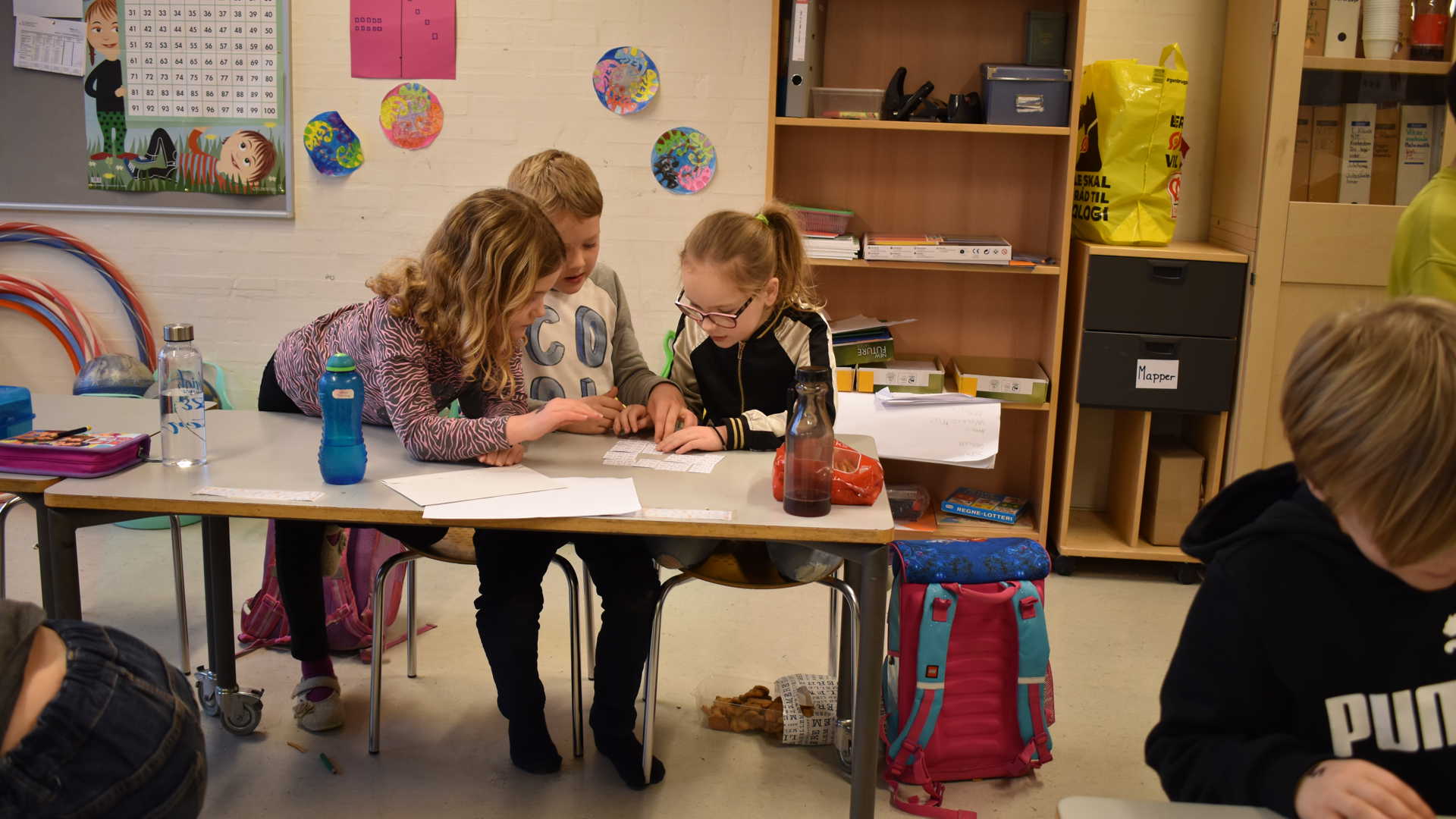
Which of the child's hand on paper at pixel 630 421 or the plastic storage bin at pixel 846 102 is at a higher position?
the plastic storage bin at pixel 846 102

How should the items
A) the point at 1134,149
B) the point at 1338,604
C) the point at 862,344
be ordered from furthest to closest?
the point at 862,344, the point at 1134,149, the point at 1338,604

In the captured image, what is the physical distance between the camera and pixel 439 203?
12.1ft

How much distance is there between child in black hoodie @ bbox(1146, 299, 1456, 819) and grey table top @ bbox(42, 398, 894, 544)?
683 millimetres

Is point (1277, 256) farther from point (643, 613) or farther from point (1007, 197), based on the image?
point (643, 613)

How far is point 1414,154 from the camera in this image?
311 centimetres

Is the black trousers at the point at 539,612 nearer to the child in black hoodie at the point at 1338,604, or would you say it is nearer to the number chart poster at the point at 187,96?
the child in black hoodie at the point at 1338,604

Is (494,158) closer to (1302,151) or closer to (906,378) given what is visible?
(906,378)

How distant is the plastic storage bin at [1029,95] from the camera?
3195 millimetres

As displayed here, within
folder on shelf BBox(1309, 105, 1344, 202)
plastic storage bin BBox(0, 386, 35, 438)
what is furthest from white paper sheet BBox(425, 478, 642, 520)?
folder on shelf BBox(1309, 105, 1344, 202)

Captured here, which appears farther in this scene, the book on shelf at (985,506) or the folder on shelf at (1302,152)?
the book on shelf at (985,506)

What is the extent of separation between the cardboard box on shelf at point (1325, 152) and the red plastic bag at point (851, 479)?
1945 millimetres

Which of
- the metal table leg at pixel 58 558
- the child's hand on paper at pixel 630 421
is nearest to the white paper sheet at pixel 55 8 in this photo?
the metal table leg at pixel 58 558

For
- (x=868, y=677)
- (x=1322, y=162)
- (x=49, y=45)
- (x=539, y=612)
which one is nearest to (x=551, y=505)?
(x=539, y=612)

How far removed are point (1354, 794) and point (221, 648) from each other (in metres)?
2.06
